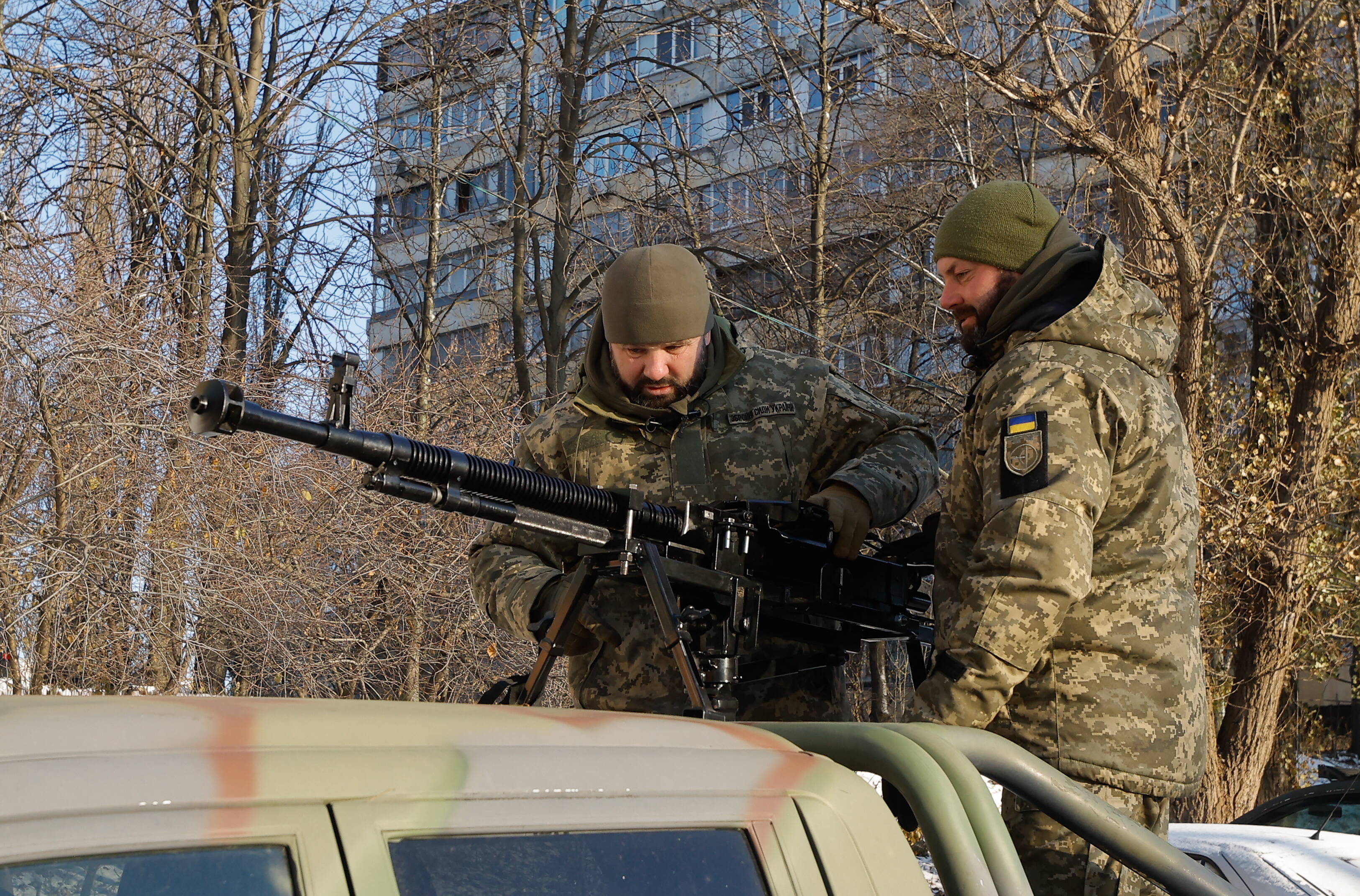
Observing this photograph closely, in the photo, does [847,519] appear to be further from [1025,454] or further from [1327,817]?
[1327,817]

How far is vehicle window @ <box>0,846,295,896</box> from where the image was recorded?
1.14 meters

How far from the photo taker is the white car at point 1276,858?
15.4 feet

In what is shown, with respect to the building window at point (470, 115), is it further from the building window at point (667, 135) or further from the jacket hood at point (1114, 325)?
the jacket hood at point (1114, 325)

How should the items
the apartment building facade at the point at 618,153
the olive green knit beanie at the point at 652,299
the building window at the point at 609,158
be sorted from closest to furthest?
the olive green knit beanie at the point at 652,299, the apartment building facade at the point at 618,153, the building window at the point at 609,158

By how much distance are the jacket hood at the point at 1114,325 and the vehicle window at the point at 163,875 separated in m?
2.28

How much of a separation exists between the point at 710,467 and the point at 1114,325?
1.32m

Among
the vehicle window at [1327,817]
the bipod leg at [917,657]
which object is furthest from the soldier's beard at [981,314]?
the vehicle window at [1327,817]

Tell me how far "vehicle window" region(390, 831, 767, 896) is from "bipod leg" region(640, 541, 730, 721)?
59.7 inches

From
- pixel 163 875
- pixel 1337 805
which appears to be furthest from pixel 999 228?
pixel 1337 805

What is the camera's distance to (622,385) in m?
4.01

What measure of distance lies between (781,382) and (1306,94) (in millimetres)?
10104

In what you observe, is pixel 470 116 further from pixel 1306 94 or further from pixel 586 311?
pixel 1306 94

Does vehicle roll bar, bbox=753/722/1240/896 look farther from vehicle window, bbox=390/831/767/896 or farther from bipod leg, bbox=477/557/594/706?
bipod leg, bbox=477/557/594/706

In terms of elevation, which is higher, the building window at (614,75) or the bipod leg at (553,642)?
the building window at (614,75)
